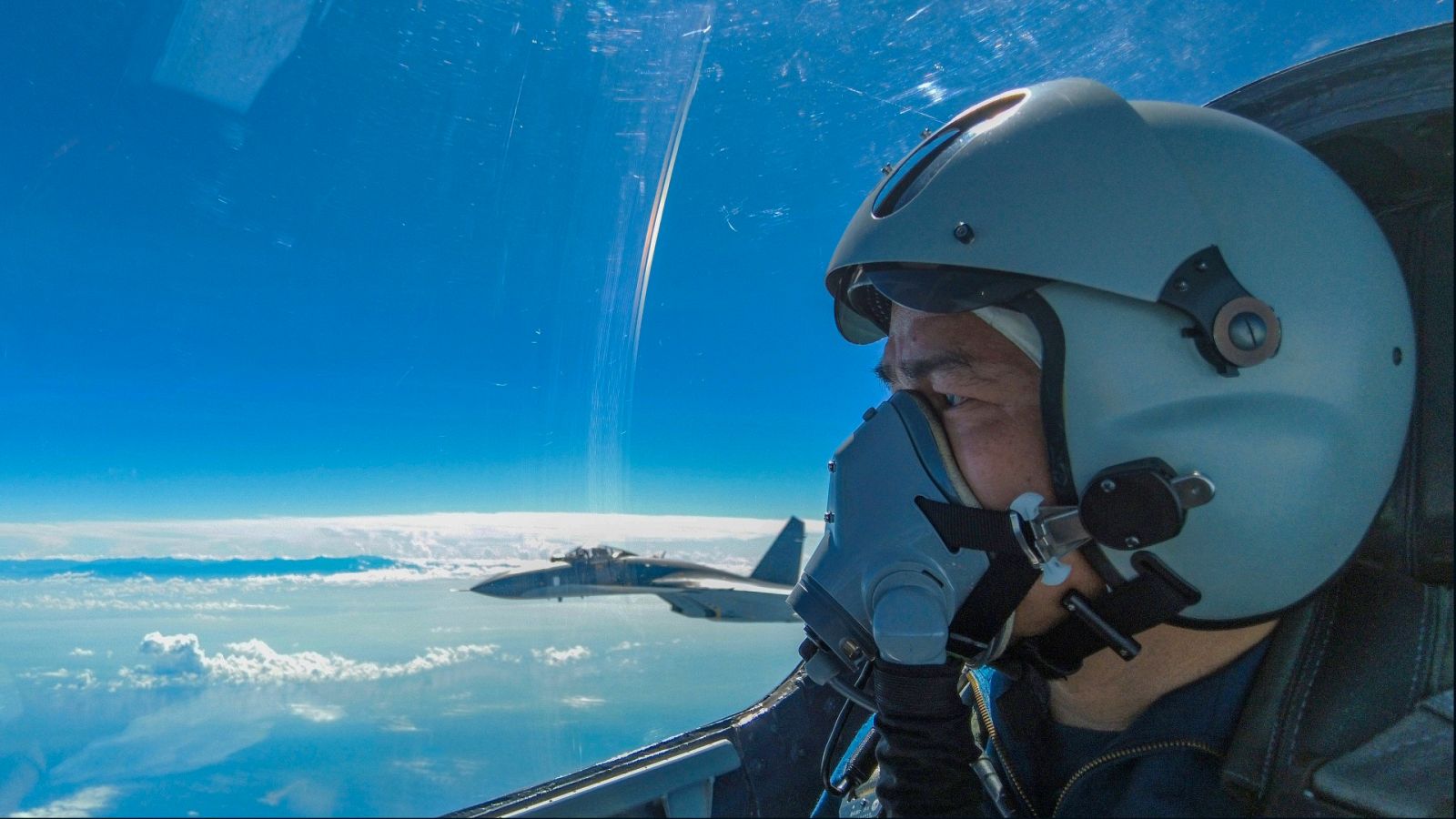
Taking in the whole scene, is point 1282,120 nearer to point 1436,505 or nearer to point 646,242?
point 1436,505

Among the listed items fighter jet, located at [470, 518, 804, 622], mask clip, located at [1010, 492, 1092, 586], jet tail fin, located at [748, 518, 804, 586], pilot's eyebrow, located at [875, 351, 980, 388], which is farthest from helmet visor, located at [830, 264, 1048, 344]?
jet tail fin, located at [748, 518, 804, 586]

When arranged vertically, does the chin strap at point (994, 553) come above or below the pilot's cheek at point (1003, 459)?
below

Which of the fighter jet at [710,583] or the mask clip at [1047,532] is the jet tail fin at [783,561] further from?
the mask clip at [1047,532]

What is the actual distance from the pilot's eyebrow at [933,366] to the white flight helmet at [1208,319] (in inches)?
4.5

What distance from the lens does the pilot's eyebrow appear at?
1.26 m

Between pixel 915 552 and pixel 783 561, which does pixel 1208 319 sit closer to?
pixel 915 552

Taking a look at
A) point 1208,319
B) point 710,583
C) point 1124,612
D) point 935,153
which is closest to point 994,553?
point 1124,612

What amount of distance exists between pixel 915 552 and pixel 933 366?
0.29m

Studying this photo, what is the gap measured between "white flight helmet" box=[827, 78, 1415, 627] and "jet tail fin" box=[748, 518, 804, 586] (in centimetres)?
2142

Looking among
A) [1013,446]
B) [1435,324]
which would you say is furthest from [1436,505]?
[1013,446]

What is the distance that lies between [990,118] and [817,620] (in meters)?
0.82

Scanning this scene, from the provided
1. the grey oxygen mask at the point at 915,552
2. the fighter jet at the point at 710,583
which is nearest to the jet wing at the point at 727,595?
the fighter jet at the point at 710,583

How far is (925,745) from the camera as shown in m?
1.14

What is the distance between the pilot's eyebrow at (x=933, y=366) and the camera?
4.12 feet
